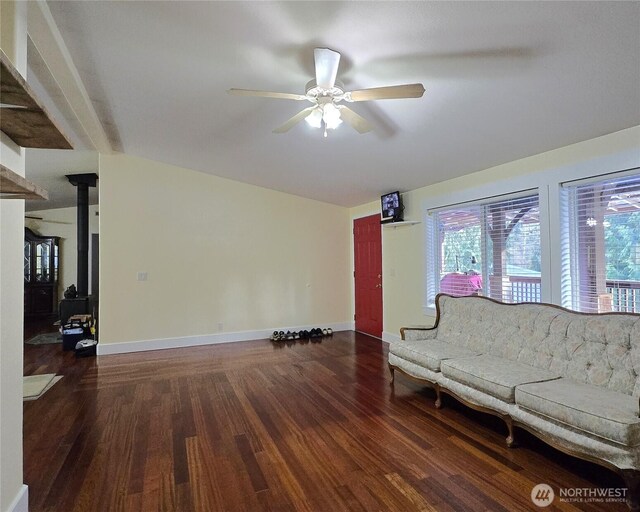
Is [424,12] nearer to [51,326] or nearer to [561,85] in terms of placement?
[561,85]

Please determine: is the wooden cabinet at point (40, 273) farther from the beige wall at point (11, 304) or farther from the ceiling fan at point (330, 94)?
the ceiling fan at point (330, 94)

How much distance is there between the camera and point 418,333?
3.69m

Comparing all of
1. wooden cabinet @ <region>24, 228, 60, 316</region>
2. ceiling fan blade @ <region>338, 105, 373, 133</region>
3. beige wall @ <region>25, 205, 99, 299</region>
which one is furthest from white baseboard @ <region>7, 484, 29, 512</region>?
wooden cabinet @ <region>24, 228, 60, 316</region>

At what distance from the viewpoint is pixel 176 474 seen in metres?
2.05

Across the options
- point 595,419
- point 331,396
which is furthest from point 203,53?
point 595,419

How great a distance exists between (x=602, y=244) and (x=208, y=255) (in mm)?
4865

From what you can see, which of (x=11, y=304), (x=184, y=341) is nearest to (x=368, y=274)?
(x=184, y=341)

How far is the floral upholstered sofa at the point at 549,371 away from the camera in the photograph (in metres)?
1.86

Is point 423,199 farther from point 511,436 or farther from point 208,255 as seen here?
point 208,255

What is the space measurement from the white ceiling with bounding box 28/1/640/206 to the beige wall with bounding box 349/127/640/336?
112 mm

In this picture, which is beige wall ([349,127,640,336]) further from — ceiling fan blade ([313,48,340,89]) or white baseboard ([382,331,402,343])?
ceiling fan blade ([313,48,340,89])

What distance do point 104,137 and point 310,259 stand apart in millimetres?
3508

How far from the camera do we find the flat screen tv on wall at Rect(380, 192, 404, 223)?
4.87 metres

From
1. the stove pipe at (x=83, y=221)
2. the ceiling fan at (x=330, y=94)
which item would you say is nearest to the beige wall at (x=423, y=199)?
the ceiling fan at (x=330, y=94)
